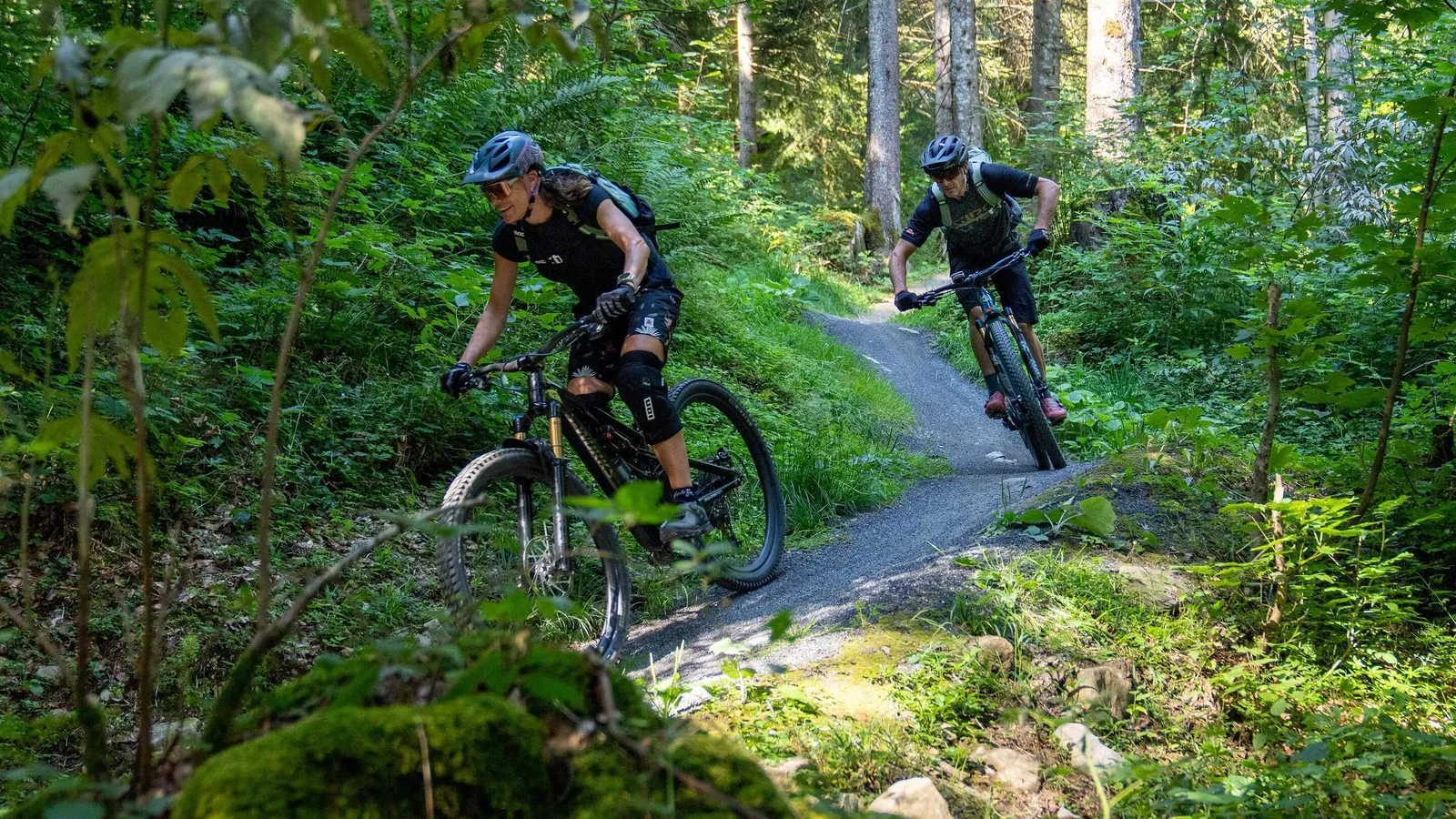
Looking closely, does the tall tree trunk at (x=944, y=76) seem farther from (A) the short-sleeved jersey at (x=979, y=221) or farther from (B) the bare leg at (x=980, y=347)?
(B) the bare leg at (x=980, y=347)

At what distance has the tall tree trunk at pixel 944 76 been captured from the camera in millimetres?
19784

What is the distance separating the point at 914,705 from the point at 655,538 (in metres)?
1.74

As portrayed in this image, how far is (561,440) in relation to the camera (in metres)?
4.12

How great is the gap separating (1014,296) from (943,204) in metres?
0.90

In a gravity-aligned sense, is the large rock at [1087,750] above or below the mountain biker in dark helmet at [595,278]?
below

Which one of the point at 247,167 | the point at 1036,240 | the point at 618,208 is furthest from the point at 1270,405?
the point at 247,167

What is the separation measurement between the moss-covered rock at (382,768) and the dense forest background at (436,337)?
0.72 feet

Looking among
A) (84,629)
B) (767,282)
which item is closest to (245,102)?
(84,629)

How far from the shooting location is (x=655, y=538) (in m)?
4.64

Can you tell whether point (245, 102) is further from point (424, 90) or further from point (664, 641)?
point (424, 90)

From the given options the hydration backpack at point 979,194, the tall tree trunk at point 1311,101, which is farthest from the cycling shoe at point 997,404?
the tall tree trunk at point 1311,101

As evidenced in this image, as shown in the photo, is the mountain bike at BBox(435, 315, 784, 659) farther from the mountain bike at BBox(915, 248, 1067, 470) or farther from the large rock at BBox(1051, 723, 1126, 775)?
the mountain bike at BBox(915, 248, 1067, 470)

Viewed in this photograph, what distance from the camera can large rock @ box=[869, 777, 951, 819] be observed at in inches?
98.9

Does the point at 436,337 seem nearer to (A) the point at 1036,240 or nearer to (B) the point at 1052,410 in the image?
(A) the point at 1036,240
